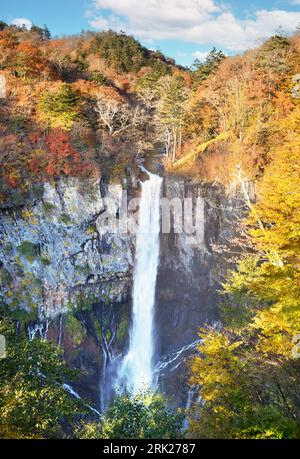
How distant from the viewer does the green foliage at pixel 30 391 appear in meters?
8.80

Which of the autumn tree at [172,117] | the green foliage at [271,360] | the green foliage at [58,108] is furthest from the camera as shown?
the autumn tree at [172,117]

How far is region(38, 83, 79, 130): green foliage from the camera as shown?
991 inches

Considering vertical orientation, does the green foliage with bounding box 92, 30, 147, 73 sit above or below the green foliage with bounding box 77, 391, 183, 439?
above

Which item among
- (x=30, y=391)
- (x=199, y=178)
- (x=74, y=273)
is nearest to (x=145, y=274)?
(x=74, y=273)

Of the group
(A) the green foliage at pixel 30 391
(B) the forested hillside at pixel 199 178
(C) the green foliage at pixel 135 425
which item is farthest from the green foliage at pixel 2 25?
(C) the green foliage at pixel 135 425

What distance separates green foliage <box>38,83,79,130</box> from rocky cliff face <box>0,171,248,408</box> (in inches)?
192

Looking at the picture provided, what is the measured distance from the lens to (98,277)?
24.7 m

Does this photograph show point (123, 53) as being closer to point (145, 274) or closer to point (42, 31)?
point (42, 31)

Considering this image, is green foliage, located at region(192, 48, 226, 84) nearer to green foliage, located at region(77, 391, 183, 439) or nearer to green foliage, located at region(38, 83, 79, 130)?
green foliage, located at region(38, 83, 79, 130)

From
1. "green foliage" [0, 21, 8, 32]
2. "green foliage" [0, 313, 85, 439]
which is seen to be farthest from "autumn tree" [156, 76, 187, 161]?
"green foliage" [0, 21, 8, 32]

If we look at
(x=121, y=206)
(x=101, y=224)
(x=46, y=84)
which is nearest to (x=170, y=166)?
(x=121, y=206)

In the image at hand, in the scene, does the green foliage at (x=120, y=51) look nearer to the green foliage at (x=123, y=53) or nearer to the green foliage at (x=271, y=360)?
the green foliage at (x=123, y=53)

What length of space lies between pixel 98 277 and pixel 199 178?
10465mm

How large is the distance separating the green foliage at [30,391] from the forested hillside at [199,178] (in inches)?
1.5
